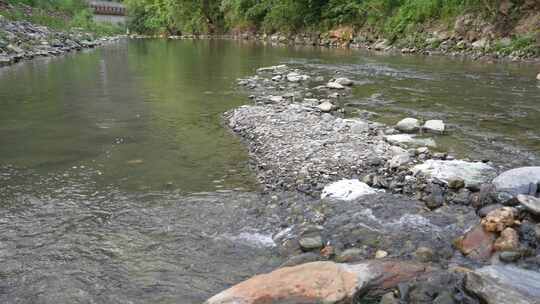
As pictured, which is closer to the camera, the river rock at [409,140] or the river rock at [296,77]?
the river rock at [409,140]

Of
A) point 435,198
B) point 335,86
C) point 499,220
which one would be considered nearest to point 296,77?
point 335,86

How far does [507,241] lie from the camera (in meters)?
3.79

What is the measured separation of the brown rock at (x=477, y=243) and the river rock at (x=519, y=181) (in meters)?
0.74

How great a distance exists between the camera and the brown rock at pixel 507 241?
12.3ft

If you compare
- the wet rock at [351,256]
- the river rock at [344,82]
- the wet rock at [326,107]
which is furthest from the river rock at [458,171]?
the river rock at [344,82]

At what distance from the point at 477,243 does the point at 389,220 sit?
2.63 ft

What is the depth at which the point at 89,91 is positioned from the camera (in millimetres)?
11695

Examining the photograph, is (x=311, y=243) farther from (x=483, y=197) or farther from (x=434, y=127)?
(x=434, y=127)

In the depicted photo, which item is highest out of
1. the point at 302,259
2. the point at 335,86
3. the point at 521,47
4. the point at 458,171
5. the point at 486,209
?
the point at 521,47

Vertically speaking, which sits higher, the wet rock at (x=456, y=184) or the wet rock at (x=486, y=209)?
the wet rock at (x=456, y=184)

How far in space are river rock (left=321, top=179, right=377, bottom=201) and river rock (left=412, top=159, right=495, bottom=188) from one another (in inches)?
26.9

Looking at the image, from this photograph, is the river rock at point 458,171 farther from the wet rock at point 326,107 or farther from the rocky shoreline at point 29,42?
the rocky shoreline at point 29,42

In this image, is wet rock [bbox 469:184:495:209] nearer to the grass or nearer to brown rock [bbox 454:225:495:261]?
brown rock [bbox 454:225:495:261]

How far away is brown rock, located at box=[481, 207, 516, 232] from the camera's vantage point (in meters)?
3.97
